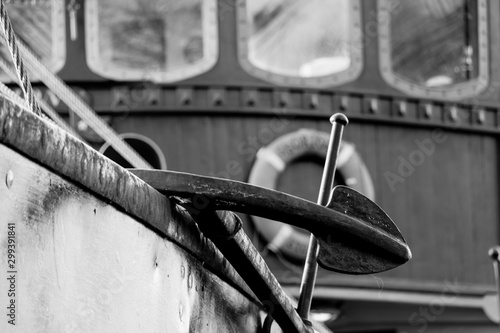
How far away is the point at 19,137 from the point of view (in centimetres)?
190

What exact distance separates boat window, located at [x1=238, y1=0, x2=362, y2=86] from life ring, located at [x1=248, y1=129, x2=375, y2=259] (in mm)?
360

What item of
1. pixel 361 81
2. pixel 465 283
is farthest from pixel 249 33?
pixel 465 283

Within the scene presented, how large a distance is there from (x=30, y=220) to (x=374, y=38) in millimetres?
5336

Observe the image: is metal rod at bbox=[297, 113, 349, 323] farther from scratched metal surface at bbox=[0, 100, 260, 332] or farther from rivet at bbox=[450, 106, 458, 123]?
rivet at bbox=[450, 106, 458, 123]

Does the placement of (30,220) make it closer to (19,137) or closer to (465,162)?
(19,137)

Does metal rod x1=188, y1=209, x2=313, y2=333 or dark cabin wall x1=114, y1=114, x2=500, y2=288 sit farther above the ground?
dark cabin wall x1=114, y1=114, x2=500, y2=288

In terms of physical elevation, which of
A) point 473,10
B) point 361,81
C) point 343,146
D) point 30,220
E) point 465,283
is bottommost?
point 30,220

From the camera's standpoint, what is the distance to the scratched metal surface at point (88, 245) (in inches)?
75.5

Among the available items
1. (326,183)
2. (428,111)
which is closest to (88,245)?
(326,183)

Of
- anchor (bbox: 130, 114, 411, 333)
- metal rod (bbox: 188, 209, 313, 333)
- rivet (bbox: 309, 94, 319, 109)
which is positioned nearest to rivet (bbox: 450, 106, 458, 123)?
rivet (bbox: 309, 94, 319, 109)

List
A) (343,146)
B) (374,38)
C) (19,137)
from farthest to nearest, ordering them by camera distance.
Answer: (374,38)
(343,146)
(19,137)

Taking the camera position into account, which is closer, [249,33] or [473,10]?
[249,33]

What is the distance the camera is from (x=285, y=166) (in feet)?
21.4

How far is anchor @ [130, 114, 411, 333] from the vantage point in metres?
2.39
